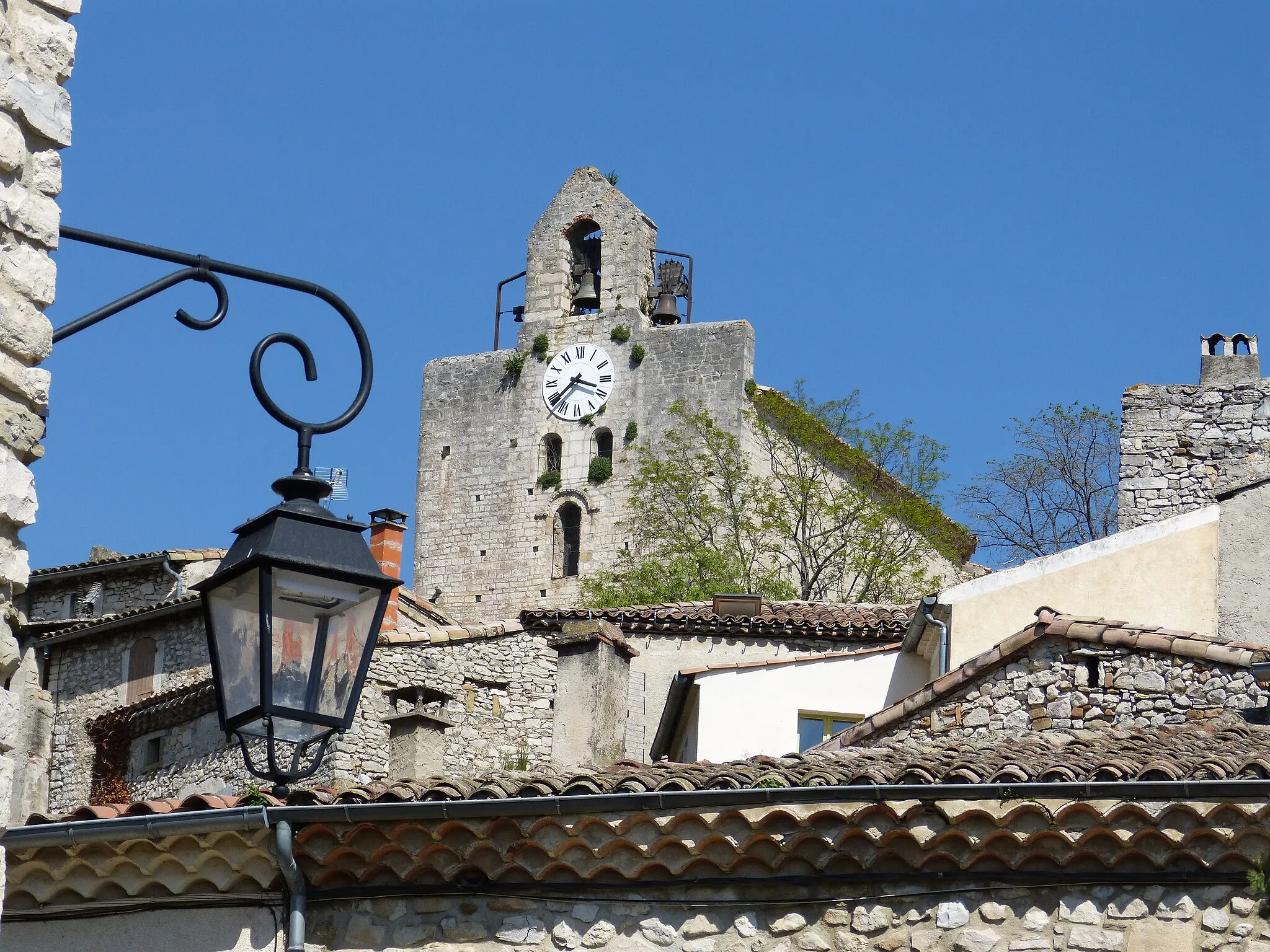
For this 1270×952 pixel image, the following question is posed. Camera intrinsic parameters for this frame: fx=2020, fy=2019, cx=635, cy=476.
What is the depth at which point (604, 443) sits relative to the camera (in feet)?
140

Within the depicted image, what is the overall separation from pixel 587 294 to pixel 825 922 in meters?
37.0

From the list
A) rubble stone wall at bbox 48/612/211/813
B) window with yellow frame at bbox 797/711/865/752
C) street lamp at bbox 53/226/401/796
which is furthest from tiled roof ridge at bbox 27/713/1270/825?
rubble stone wall at bbox 48/612/211/813

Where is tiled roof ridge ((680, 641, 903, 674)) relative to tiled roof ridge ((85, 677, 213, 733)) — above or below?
below

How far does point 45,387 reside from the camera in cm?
553

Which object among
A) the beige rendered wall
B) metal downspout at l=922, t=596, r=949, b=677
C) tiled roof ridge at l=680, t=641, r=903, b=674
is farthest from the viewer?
tiled roof ridge at l=680, t=641, r=903, b=674

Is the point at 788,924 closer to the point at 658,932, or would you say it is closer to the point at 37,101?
the point at 658,932

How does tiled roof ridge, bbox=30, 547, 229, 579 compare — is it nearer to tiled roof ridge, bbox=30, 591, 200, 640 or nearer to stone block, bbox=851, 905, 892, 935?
tiled roof ridge, bbox=30, 591, 200, 640

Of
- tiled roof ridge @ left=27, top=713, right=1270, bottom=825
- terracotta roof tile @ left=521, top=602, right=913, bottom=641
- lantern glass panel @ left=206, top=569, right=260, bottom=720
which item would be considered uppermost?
terracotta roof tile @ left=521, top=602, right=913, bottom=641

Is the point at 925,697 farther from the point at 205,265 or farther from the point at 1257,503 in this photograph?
the point at 205,265

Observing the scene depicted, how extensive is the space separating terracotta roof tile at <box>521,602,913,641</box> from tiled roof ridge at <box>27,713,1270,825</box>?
12.7 m

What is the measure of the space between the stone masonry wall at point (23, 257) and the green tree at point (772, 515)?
2991 cm

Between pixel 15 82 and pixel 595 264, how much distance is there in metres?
40.3

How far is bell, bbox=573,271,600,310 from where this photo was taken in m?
44.7

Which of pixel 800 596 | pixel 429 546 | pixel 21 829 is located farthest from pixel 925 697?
pixel 429 546
